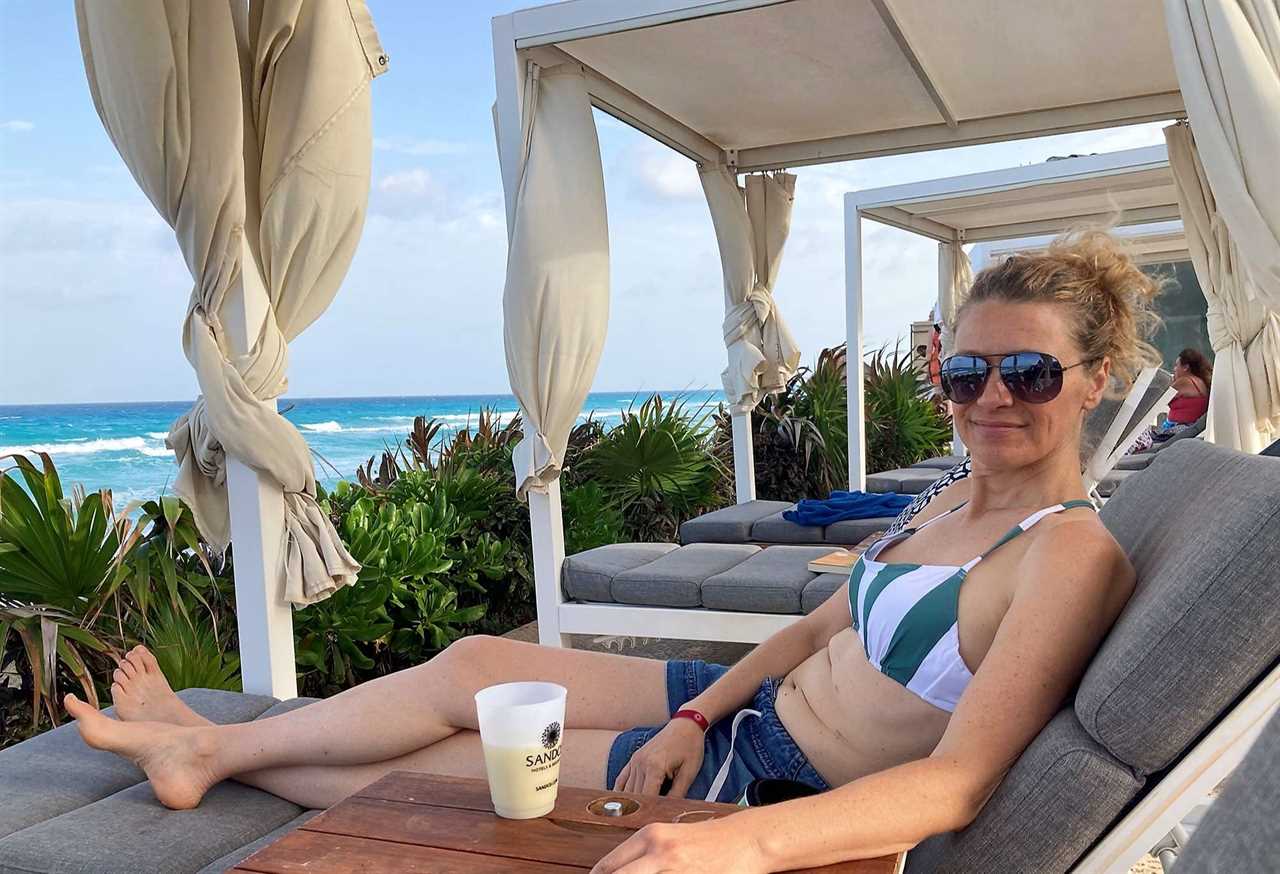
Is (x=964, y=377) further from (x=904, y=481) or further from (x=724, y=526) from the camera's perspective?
(x=904, y=481)

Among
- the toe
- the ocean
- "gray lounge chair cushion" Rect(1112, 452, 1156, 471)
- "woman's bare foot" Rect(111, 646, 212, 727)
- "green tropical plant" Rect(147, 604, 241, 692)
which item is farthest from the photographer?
the ocean

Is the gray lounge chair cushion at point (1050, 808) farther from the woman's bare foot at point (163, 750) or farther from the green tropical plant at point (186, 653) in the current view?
the green tropical plant at point (186, 653)

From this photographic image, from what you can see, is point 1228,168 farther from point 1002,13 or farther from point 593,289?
point 593,289

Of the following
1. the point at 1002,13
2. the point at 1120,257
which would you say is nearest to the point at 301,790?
the point at 1120,257

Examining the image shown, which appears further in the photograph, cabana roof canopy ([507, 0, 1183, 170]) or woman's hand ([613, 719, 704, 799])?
cabana roof canopy ([507, 0, 1183, 170])

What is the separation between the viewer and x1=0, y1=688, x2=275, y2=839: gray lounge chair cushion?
192 centimetres

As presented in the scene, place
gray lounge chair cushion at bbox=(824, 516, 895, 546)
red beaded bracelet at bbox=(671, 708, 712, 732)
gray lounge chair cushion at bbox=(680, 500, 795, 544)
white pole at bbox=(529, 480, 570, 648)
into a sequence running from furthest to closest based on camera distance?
1. gray lounge chair cushion at bbox=(680, 500, 795, 544)
2. gray lounge chair cushion at bbox=(824, 516, 895, 546)
3. white pole at bbox=(529, 480, 570, 648)
4. red beaded bracelet at bbox=(671, 708, 712, 732)

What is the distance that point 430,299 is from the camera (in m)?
32.6

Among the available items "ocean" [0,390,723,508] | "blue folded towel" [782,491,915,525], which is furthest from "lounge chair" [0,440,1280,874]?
"ocean" [0,390,723,508]

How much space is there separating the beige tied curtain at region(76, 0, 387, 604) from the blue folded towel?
2.59m

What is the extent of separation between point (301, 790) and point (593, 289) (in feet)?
8.91

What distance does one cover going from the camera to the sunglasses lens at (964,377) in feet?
5.88

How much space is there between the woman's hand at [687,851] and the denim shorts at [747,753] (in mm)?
598

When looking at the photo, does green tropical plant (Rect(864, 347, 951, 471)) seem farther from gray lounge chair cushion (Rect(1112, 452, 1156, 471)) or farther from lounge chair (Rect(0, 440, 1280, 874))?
lounge chair (Rect(0, 440, 1280, 874))
